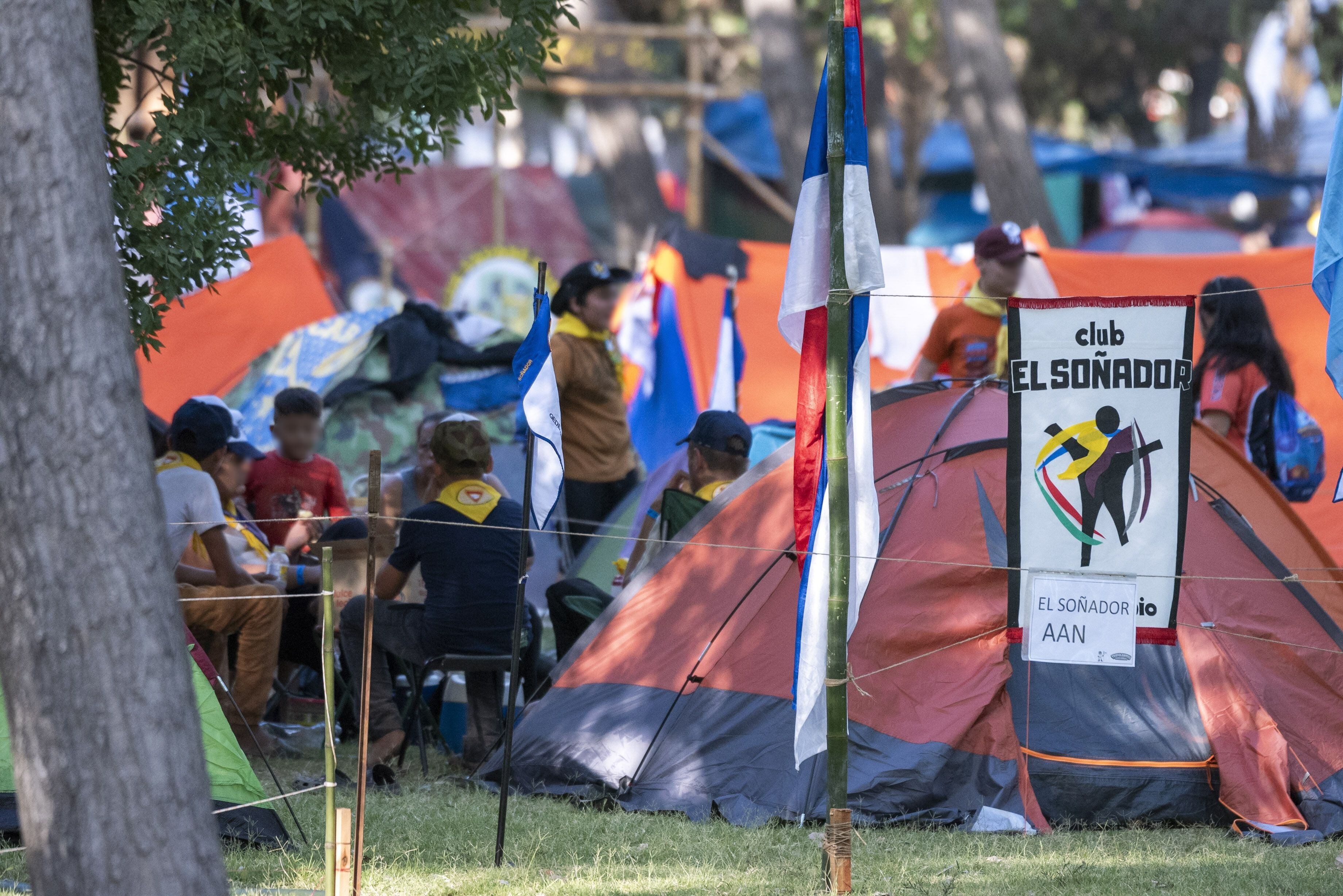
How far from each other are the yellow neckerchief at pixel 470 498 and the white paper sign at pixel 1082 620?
6.80 feet

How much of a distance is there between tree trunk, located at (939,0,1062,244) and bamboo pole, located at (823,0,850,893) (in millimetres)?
8653

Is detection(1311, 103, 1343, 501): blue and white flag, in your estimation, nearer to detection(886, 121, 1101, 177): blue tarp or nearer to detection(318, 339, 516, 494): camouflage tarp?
detection(318, 339, 516, 494): camouflage tarp

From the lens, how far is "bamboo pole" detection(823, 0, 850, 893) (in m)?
3.88

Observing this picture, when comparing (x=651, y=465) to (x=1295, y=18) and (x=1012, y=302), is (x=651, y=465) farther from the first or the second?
(x=1295, y=18)

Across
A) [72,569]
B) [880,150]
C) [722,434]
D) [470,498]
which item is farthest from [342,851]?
[880,150]

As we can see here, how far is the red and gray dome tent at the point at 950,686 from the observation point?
15.0 feet

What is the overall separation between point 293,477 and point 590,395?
143 centimetres

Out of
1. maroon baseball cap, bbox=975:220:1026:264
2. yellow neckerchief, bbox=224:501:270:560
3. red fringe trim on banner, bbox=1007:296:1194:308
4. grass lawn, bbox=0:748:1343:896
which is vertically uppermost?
maroon baseball cap, bbox=975:220:1026:264

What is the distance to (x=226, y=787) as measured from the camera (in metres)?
4.34

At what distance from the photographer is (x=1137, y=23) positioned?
2798cm

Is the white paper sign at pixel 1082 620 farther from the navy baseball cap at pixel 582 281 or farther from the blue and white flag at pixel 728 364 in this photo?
the blue and white flag at pixel 728 364

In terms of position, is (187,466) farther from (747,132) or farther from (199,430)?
(747,132)

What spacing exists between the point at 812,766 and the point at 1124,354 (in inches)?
63.6

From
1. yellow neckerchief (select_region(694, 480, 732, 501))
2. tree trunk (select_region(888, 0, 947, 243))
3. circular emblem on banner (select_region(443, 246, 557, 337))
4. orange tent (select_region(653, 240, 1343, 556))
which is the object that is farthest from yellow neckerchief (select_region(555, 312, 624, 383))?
tree trunk (select_region(888, 0, 947, 243))
